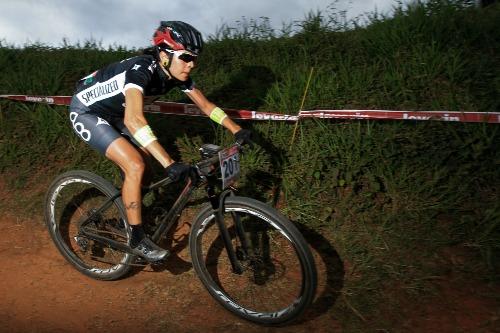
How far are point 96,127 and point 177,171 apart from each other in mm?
1340

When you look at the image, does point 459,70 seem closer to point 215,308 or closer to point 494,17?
point 494,17

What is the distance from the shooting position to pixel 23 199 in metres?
6.23

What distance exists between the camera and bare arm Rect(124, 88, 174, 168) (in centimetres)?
357

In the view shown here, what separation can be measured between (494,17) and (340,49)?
201 centimetres

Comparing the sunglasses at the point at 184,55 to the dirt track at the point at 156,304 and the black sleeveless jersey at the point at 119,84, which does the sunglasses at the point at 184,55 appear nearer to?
the black sleeveless jersey at the point at 119,84

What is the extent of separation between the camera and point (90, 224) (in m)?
4.74

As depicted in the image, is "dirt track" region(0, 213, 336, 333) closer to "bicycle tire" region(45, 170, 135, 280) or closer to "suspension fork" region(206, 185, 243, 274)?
"bicycle tire" region(45, 170, 135, 280)

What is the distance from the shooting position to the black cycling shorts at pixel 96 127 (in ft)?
13.9

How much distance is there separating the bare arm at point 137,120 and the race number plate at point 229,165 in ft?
1.28

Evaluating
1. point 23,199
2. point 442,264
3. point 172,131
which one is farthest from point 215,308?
point 23,199

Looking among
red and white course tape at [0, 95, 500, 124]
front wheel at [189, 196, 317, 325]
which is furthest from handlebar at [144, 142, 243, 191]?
red and white course tape at [0, 95, 500, 124]

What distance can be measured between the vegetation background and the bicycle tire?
794 millimetres

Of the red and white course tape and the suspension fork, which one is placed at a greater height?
the red and white course tape

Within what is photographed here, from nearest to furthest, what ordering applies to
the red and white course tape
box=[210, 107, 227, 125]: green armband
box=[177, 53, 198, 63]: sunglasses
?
box=[177, 53, 198, 63]: sunglasses
box=[210, 107, 227, 125]: green armband
the red and white course tape
